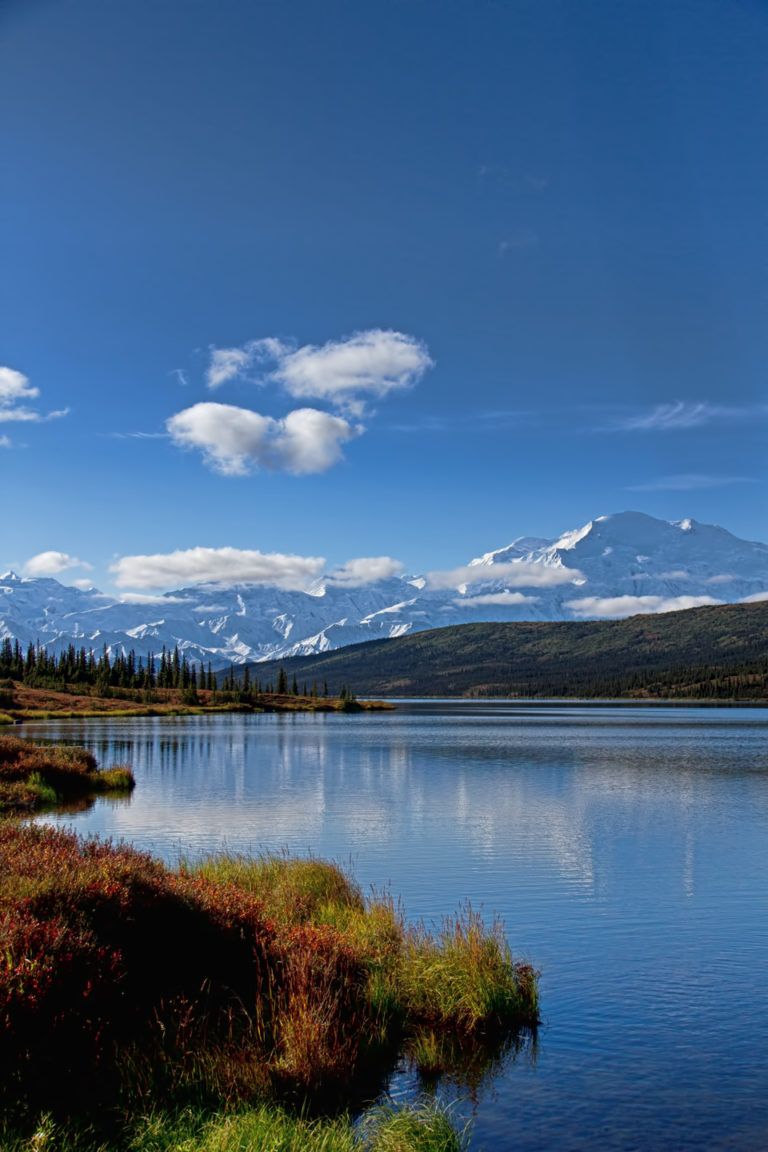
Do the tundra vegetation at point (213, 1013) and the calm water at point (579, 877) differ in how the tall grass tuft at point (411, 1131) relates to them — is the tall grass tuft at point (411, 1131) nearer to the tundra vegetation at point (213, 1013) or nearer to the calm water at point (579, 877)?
the tundra vegetation at point (213, 1013)

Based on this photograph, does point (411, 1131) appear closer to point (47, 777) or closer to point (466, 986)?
point (466, 986)

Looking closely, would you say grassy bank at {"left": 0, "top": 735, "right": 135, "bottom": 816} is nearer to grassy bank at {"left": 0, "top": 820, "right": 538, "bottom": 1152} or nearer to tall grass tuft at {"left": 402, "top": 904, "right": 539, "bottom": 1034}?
grassy bank at {"left": 0, "top": 820, "right": 538, "bottom": 1152}

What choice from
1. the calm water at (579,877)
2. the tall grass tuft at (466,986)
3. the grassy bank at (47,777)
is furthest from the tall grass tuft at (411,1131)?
the grassy bank at (47,777)

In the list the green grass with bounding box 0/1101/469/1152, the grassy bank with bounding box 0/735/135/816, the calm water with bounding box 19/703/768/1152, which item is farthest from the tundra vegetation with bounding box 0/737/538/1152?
the grassy bank with bounding box 0/735/135/816

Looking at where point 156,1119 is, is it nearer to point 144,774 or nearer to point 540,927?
point 540,927

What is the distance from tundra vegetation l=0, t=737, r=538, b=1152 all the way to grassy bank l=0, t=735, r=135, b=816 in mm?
30059

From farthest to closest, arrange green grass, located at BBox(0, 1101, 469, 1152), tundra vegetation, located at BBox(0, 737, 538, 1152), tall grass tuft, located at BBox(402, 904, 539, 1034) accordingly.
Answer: tall grass tuft, located at BBox(402, 904, 539, 1034) → tundra vegetation, located at BBox(0, 737, 538, 1152) → green grass, located at BBox(0, 1101, 469, 1152)

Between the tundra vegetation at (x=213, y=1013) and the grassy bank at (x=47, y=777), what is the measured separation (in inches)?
1183

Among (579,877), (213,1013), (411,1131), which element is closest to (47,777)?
(579,877)

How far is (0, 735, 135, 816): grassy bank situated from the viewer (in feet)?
156

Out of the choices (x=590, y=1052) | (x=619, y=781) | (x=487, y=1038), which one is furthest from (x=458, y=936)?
(x=619, y=781)

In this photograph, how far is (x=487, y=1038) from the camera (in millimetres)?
16531

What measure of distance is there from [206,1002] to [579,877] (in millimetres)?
19271

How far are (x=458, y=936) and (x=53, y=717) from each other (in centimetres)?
15274
